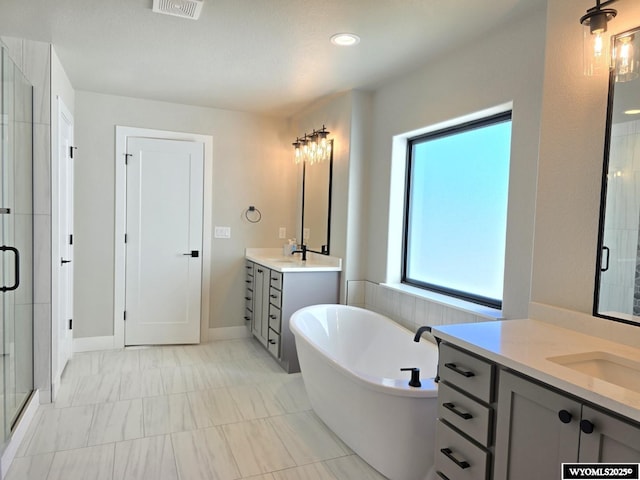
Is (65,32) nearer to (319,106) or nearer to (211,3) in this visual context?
(211,3)

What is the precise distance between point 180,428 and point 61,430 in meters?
0.71

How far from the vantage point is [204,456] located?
241cm

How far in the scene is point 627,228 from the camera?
1624 mm

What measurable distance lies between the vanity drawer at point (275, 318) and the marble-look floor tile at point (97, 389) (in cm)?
131

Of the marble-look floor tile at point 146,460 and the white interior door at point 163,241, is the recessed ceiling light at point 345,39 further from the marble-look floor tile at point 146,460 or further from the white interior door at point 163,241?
the marble-look floor tile at point 146,460

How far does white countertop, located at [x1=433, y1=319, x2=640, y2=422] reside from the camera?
1124 millimetres

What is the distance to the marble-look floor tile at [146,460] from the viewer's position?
2219mm

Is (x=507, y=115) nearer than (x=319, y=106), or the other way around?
(x=507, y=115)

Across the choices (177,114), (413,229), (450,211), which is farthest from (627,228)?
(177,114)

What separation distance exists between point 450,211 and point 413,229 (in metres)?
0.47

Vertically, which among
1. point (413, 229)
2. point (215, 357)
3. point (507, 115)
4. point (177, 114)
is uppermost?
point (177, 114)

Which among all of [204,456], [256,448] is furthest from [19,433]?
[256,448]

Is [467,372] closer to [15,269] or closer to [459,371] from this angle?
[459,371]

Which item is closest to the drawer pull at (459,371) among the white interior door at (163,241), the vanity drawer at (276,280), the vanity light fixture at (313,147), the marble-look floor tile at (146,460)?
the marble-look floor tile at (146,460)
